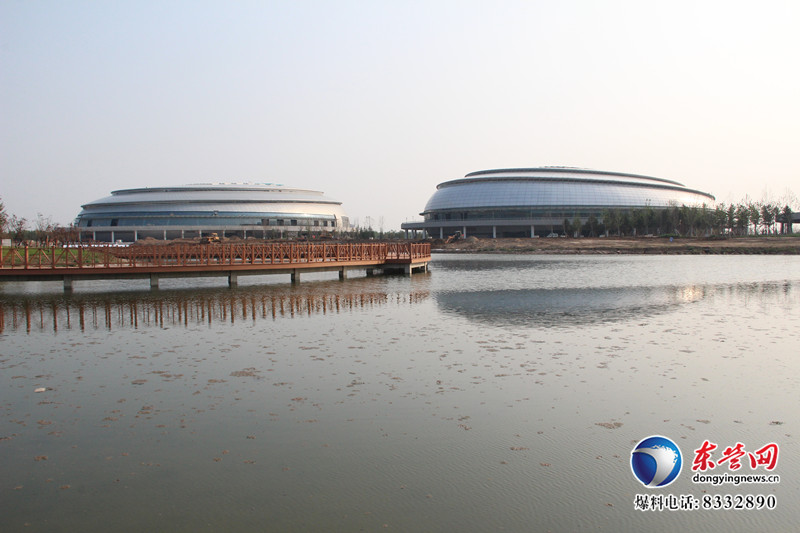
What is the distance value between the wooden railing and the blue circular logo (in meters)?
27.3

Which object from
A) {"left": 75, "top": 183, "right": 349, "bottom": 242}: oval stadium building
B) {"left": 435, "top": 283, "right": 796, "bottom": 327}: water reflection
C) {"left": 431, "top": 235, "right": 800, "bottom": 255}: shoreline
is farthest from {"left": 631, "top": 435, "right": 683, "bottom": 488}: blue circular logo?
{"left": 75, "top": 183, "right": 349, "bottom": 242}: oval stadium building

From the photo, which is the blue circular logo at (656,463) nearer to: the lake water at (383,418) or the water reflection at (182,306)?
the lake water at (383,418)

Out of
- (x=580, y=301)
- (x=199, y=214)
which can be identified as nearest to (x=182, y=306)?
(x=580, y=301)

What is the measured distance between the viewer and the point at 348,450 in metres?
8.11

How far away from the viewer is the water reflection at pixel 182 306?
64.1ft

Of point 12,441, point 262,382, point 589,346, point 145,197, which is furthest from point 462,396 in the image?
point 145,197

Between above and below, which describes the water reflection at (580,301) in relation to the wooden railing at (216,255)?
below

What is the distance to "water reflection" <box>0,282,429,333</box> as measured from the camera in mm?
19531

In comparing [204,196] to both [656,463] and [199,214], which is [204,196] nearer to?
[199,214]

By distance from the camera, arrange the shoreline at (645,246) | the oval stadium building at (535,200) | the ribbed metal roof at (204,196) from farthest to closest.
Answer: the ribbed metal roof at (204,196) → the oval stadium building at (535,200) → the shoreline at (645,246)

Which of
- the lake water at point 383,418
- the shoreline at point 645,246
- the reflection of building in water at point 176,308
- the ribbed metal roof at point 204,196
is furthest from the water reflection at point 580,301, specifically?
the ribbed metal roof at point 204,196

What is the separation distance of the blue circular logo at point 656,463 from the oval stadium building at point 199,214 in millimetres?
102780

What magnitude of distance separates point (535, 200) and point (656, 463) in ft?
362

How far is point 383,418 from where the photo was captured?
941 cm
